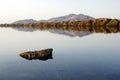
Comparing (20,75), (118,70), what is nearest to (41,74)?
(20,75)

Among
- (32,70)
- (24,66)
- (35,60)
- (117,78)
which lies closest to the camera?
(117,78)

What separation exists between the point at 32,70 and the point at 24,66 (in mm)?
3346

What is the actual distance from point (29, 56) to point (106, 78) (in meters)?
18.8

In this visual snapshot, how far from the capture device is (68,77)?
34.8 metres

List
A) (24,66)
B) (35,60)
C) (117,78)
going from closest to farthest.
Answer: (117,78) < (24,66) < (35,60)

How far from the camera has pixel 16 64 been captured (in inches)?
1743

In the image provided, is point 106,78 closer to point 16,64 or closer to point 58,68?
point 58,68

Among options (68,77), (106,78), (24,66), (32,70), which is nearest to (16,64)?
(24,66)

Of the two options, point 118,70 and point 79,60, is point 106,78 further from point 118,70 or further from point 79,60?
point 79,60

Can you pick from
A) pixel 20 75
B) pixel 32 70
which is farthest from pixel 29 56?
pixel 20 75

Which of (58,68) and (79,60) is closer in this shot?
(58,68)

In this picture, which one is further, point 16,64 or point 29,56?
point 29,56

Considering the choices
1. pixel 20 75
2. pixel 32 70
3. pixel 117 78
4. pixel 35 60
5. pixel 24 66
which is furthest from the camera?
pixel 35 60

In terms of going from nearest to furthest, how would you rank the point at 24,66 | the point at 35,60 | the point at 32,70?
1. the point at 32,70
2. the point at 24,66
3. the point at 35,60
